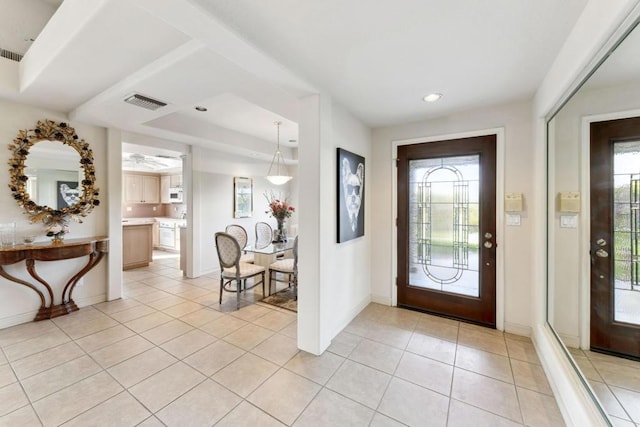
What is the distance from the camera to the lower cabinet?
5.28 metres

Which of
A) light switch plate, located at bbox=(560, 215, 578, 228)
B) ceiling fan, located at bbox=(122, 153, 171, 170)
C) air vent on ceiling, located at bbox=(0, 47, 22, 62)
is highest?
air vent on ceiling, located at bbox=(0, 47, 22, 62)

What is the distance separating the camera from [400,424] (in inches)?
63.3

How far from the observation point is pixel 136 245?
543 cm

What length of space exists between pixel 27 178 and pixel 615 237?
5.84 metres

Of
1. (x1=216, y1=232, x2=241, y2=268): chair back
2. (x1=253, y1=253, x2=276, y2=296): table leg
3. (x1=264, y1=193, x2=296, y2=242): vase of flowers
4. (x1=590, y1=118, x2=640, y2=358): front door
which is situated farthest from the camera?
(x1=264, y1=193, x2=296, y2=242): vase of flowers

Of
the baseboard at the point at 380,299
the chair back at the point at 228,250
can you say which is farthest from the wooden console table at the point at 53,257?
the baseboard at the point at 380,299

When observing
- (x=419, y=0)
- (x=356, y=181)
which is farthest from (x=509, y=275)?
(x=419, y=0)

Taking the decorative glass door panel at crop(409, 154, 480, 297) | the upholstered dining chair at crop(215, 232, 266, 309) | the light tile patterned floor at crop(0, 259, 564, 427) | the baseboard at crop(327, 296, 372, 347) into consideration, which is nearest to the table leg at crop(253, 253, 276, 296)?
the upholstered dining chair at crop(215, 232, 266, 309)

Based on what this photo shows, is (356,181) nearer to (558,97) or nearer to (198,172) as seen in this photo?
(558,97)

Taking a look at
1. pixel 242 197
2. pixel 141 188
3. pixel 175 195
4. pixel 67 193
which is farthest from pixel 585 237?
pixel 141 188

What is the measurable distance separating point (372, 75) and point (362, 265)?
2199 millimetres

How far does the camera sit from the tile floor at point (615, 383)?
141cm

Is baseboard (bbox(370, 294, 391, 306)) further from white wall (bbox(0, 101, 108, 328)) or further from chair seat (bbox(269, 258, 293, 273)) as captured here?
white wall (bbox(0, 101, 108, 328))

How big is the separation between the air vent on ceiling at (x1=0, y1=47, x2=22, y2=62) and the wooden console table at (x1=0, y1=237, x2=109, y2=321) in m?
1.98
